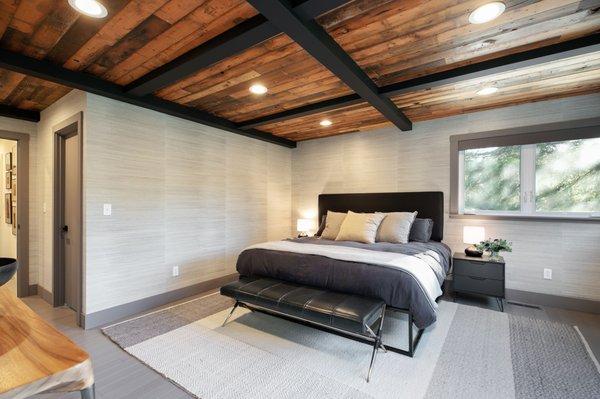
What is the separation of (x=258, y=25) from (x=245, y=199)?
3061mm

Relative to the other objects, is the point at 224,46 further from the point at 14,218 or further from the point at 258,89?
the point at 14,218

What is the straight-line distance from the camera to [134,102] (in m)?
3.10

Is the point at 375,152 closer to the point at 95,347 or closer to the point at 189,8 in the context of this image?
the point at 189,8

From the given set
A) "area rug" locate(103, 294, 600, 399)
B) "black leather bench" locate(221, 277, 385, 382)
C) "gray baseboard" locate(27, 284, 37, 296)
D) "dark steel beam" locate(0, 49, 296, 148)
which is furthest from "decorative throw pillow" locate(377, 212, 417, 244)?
"gray baseboard" locate(27, 284, 37, 296)

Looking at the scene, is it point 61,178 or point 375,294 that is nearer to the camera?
point 375,294

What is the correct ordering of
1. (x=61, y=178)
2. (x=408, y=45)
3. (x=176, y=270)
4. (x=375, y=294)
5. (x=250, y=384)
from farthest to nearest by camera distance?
(x=176, y=270) → (x=61, y=178) → (x=375, y=294) → (x=408, y=45) → (x=250, y=384)

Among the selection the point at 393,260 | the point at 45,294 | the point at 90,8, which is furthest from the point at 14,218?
the point at 393,260

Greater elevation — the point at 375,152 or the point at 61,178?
the point at 375,152

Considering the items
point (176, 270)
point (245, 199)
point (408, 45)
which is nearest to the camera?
point (408, 45)

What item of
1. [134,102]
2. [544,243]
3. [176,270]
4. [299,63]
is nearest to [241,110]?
[134,102]

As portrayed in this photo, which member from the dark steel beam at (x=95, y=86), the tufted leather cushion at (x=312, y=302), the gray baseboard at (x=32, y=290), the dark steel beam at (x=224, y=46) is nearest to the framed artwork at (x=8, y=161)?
the gray baseboard at (x=32, y=290)

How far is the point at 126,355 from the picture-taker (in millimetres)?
2293

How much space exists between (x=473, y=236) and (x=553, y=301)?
110 centimetres

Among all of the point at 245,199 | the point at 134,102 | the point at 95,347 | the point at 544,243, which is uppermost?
the point at 134,102
